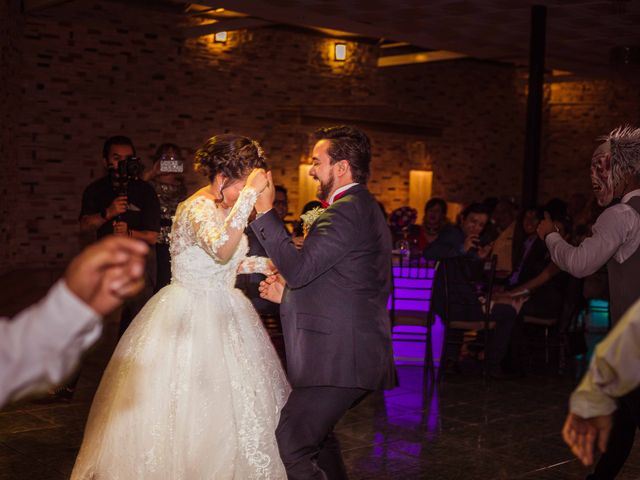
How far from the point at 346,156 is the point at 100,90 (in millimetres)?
7559

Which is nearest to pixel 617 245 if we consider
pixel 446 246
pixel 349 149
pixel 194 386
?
pixel 349 149

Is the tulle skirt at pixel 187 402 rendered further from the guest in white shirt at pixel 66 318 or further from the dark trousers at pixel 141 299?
the guest in white shirt at pixel 66 318

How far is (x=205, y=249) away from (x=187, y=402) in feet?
1.86

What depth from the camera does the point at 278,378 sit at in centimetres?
320

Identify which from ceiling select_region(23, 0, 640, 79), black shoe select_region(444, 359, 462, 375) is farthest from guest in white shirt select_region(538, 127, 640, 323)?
ceiling select_region(23, 0, 640, 79)

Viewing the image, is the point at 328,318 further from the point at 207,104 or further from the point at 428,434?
the point at 207,104

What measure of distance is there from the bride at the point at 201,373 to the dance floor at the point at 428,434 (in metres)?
0.79

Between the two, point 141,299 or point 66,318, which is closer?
point 66,318

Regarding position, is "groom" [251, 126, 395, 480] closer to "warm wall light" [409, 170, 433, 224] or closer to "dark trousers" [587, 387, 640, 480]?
"dark trousers" [587, 387, 640, 480]

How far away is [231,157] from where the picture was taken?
10.3 feet

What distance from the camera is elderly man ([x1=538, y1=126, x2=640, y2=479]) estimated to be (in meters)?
2.83

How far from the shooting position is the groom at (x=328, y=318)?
2.56 meters

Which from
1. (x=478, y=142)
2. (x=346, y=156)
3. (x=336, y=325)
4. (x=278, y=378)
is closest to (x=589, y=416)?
(x=336, y=325)

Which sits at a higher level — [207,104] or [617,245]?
[207,104]
